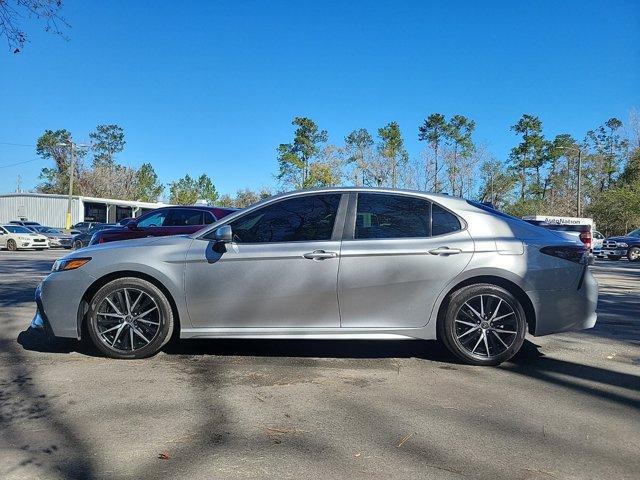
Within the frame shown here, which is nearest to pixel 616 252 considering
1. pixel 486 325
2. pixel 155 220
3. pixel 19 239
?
pixel 155 220

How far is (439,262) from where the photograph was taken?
15.3ft

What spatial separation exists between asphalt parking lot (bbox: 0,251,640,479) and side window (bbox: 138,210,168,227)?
5628 mm

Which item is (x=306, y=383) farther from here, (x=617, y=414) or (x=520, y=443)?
(x=617, y=414)

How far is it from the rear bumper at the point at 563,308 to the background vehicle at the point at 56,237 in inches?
1163

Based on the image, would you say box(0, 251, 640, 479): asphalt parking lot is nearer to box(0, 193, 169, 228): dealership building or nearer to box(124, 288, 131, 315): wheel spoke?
box(124, 288, 131, 315): wheel spoke

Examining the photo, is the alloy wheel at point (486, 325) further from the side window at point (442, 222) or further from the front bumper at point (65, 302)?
the front bumper at point (65, 302)

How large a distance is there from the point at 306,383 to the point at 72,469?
1907 millimetres

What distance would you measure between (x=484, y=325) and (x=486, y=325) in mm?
17

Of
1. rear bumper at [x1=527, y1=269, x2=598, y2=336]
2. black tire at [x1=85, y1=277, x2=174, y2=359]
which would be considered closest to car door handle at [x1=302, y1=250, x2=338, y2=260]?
black tire at [x1=85, y1=277, x2=174, y2=359]

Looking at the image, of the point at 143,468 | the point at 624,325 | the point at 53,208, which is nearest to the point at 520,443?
the point at 143,468

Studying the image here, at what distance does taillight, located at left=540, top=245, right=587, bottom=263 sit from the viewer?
4723mm

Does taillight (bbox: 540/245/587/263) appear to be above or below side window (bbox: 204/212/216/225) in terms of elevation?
below

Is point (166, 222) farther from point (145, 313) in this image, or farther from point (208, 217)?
point (145, 313)

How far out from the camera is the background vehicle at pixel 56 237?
29.5 metres
